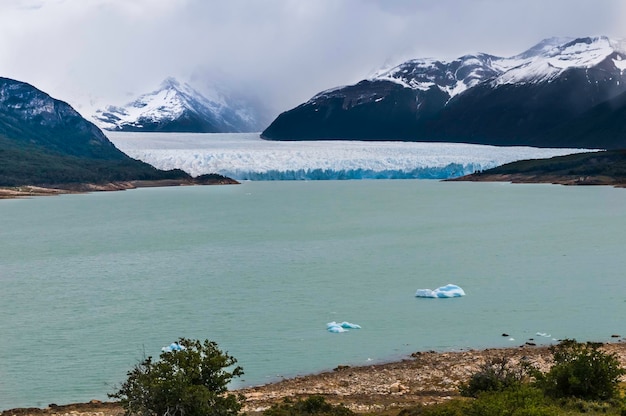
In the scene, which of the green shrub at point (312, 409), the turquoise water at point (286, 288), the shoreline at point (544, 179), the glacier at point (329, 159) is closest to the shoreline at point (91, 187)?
the glacier at point (329, 159)

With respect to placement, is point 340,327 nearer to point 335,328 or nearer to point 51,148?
point 335,328

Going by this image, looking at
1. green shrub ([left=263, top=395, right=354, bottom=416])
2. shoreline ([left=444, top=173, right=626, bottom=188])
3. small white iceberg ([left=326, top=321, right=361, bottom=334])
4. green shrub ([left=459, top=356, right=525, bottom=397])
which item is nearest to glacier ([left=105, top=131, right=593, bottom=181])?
shoreline ([left=444, top=173, right=626, bottom=188])

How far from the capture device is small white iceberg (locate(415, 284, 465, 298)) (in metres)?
24.1

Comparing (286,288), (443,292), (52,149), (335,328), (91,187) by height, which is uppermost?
(52,149)

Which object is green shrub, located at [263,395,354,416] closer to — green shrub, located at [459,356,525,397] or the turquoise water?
green shrub, located at [459,356,525,397]

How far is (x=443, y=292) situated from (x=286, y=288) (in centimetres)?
554

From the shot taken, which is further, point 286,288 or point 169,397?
point 286,288

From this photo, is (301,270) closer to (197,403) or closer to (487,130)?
(197,403)

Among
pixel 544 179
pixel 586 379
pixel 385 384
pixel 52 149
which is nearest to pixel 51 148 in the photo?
pixel 52 149

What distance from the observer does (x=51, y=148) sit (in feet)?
409

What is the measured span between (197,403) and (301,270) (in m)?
19.8

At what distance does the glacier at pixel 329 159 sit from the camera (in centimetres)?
9831

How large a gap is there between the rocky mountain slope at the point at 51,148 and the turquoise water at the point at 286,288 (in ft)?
152

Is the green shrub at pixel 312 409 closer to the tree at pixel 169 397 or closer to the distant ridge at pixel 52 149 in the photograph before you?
the tree at pixel 169 397
